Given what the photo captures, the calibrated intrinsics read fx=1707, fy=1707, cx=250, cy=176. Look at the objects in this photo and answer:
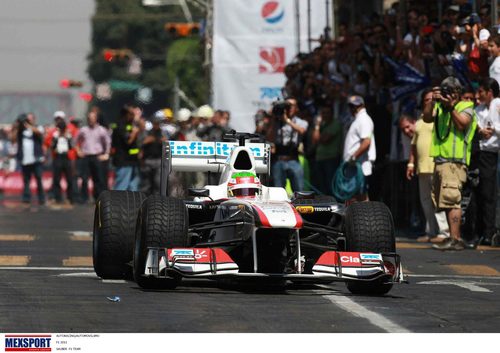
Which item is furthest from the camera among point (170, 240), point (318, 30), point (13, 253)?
point (318, 30)

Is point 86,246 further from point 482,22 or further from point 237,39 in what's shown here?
point 237,39

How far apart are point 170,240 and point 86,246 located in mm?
6357

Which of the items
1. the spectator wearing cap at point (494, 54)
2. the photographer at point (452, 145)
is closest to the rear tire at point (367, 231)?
the photographer at point (452, 145)

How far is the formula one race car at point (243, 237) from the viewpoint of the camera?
13.1 meters

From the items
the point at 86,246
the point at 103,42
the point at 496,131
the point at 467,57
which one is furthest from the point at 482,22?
the point at 103,42

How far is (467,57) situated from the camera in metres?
21.3

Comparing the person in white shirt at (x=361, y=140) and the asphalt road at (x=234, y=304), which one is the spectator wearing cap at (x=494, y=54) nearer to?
the person in white shirt at (x=361, y=140)

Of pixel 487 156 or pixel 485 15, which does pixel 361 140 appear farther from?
pixel 487 156

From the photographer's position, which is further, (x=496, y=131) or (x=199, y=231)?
(x=496, y=131)

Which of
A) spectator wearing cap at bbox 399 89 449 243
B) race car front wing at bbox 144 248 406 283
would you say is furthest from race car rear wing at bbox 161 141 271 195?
spectator wearing cap at bbox 399 89 449 243

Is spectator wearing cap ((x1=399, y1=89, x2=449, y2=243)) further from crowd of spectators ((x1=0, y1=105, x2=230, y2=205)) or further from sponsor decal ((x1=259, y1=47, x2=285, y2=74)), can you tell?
sponsor decal ((x1=259, y1=47, x2=285, y2=74))

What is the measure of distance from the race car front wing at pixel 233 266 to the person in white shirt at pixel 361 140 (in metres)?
10.3

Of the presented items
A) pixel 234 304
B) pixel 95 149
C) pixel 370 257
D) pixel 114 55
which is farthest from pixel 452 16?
pixel 114 55

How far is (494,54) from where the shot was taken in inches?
801
